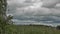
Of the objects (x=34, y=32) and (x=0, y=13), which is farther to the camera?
(x=34, y=32)

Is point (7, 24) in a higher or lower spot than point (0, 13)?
lower

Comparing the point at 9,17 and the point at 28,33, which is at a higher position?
the point at 9,17

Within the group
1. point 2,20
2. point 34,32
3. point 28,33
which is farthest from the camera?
point 34,32

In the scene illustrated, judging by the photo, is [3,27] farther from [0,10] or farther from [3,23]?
[0,10]

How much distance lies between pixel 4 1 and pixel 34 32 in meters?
11.6

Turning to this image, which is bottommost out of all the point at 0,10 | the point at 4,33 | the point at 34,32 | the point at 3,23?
the point at 34,32

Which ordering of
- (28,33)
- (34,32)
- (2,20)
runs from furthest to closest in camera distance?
(34,32), (28,33), (2,20)

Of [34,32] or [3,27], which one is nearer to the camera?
[3,27]

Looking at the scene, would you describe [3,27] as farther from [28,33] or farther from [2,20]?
[28,33]

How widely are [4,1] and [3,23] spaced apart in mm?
971

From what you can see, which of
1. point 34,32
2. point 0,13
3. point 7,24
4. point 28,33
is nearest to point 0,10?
point 0,13

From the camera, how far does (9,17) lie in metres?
7.96

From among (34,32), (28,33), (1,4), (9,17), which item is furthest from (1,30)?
(34,32)

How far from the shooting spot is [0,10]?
7.75m
